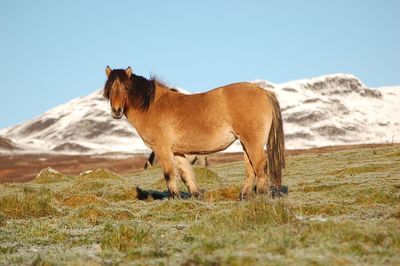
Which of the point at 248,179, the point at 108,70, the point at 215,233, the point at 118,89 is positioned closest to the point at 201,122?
the point at 248,179

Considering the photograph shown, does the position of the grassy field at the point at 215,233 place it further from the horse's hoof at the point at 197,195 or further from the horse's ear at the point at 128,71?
the horse's ear at the point at 128,71

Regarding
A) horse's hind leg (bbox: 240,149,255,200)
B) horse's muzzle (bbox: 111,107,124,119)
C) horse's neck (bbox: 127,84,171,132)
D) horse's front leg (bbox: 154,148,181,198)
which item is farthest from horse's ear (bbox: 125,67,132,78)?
horse's hind leg (bbox: 240,149,255,200)

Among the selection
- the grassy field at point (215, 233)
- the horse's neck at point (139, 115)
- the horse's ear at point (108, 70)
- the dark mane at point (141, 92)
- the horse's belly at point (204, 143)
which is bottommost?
the grassy field at point (215, 233)

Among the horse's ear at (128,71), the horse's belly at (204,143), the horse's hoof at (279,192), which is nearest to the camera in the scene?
the horse's hoof at (279,192)

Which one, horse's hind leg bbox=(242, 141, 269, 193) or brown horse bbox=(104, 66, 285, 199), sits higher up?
brown horse bbox=(104, 66, 285, 199)

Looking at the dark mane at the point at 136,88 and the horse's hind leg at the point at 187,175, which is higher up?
the dark mane at the point at 136,88

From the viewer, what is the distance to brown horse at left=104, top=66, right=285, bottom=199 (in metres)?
12.9

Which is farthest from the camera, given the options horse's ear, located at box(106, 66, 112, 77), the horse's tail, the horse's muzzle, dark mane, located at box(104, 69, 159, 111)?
horse's ear, located at box(106, 66, 112, 77)

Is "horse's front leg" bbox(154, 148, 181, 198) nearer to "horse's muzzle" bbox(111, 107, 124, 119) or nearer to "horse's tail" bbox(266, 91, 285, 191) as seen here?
"horse's muzzle" bbox(111, 107, 124, 119)

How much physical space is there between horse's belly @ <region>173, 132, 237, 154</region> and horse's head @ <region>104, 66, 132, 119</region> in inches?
74.3

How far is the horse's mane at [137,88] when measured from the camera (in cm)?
1406

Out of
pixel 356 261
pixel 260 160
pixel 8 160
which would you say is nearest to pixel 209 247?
pixel 356 261

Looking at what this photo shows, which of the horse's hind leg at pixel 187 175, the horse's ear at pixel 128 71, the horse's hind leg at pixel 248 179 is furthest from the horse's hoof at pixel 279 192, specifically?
the horse's ear at pixel 128 71

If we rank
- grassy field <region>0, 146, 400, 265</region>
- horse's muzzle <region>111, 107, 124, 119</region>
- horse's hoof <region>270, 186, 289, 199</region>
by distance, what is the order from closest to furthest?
grassy field <region>0, 146, 400, 265</region>
horse's hoof <region>270, 186, 289, 199</region>
horse's muzzle <region>111, 107, 124, 119</region>
